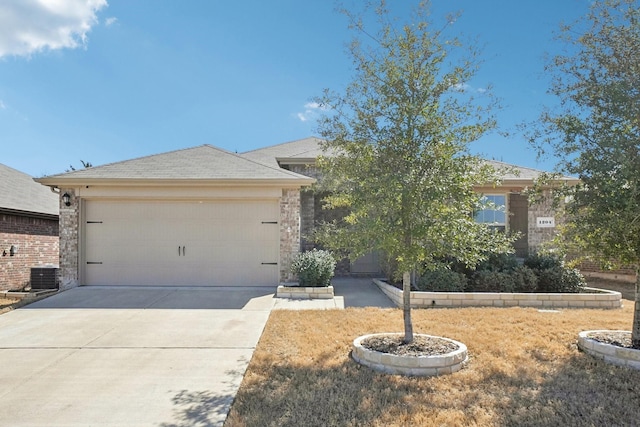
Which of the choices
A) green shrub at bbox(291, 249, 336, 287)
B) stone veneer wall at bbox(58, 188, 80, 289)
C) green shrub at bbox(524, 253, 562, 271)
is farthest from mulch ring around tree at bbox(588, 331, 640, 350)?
stone veneer wall at bbox(58, 188, 80, 289)

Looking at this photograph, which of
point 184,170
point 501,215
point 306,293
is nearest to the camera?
point 306,293

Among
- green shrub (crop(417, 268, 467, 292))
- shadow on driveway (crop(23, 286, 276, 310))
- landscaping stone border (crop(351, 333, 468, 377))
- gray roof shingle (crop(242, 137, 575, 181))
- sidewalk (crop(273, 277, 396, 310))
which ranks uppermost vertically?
gray roof shingle (crop(242, 137, 575, 181))

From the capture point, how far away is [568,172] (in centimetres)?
525

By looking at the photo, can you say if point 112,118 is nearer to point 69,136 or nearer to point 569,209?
point 69,136

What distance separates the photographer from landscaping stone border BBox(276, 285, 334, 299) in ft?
29.1

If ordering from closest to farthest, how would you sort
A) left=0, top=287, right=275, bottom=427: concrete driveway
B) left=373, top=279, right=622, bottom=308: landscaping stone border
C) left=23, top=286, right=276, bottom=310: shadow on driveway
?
left=0, top=287, right=275, bottom=427: concrete driveway, left=23, top=286, right=276, bottom=310: shadow on driveway, left=373, top=279, right=622, bottom=308: landscaping stone border

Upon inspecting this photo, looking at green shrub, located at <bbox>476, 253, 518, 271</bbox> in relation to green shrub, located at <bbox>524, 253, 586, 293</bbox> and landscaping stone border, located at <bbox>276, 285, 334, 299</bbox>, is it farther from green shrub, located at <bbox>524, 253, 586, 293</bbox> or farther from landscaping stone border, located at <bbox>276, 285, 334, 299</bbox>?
landscaping stone border, located at <bbox>276, 285, 334, 299</bbox>

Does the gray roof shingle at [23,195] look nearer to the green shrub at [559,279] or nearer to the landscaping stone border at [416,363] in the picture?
A: the landscaping stone border at [416,363]

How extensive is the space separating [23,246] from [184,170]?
5739 millimetres

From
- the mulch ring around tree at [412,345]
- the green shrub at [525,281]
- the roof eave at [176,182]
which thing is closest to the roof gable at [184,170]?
the roof eave at [176,182]

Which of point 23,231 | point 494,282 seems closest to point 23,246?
point 23,231

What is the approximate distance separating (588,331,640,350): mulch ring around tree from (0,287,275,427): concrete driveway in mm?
4615

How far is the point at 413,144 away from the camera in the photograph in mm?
4965

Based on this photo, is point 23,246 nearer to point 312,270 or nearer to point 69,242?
point 69,242
